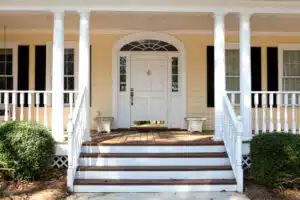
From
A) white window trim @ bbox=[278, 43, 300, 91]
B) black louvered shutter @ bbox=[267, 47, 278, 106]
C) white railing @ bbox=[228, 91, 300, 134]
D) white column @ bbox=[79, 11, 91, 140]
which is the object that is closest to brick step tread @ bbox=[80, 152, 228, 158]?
white column @ bbox=[79, 11, 91, 140]

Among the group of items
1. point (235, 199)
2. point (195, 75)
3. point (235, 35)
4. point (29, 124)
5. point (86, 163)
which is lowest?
point (235, 199)

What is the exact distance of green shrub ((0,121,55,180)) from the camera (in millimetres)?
5859

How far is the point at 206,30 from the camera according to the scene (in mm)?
9148

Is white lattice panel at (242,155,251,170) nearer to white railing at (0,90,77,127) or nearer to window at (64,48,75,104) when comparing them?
white railing at (0,90,77,127)

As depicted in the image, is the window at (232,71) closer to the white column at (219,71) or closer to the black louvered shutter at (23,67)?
the white column at (219,71)

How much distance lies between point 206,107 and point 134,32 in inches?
109

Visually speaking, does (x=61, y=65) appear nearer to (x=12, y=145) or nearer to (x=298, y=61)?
(x=12, y=145)

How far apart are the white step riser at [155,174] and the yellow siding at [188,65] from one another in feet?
11.0

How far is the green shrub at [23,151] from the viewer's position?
5.86m

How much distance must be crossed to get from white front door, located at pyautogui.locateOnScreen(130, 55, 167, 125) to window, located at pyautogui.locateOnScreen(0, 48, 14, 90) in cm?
320

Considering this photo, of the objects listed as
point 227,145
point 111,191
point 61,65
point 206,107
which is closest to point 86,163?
point 111,191

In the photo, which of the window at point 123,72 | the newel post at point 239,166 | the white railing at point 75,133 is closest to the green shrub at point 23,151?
the white railing at point 75,133

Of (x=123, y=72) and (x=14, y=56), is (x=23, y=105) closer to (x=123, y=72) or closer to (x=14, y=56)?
(x=14, y=56)

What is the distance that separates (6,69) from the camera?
923cm
